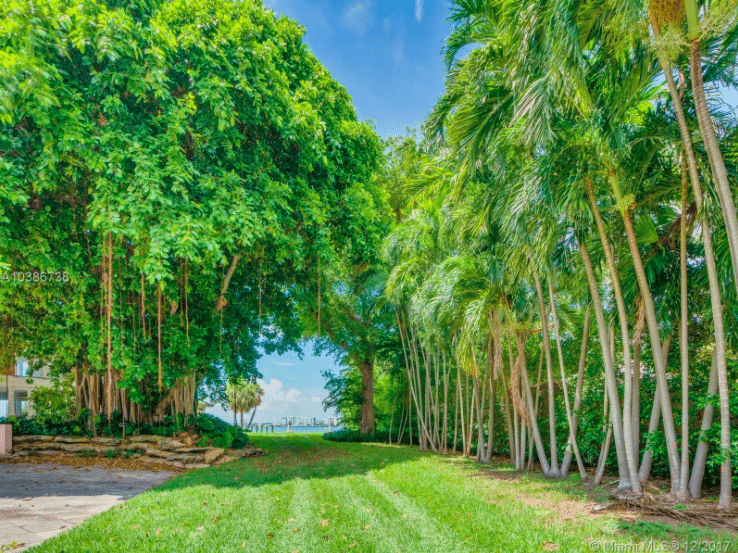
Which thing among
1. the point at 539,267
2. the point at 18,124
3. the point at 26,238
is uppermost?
the point at 18,124

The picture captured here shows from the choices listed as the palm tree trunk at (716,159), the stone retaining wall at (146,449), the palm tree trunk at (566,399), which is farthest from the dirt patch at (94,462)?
the palm tree trunk at (716,159)

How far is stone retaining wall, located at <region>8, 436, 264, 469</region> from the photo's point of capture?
10.6 m

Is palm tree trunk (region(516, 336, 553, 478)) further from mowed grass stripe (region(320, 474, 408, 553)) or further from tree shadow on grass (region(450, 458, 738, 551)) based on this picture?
mowed grass stripe (region(320, 474, 408, 553))

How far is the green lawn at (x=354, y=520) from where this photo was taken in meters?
4.23

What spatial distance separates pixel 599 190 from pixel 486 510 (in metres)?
4.50

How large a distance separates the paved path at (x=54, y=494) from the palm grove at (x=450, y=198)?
1840 millimetres

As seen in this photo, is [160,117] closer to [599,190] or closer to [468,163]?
[468,163]

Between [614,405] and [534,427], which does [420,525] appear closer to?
[614,405]

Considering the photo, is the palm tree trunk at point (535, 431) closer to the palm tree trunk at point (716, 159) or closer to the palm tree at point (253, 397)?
the palm tree trunk at point (716, 159)

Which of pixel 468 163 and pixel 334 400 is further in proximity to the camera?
pixel 334 400

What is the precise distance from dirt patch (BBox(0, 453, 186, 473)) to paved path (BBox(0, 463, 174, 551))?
1.07ft

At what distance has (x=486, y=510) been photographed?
217 inches

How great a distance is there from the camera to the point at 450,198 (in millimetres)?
8578

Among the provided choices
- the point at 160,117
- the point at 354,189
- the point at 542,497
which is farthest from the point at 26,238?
the point at 542,497
